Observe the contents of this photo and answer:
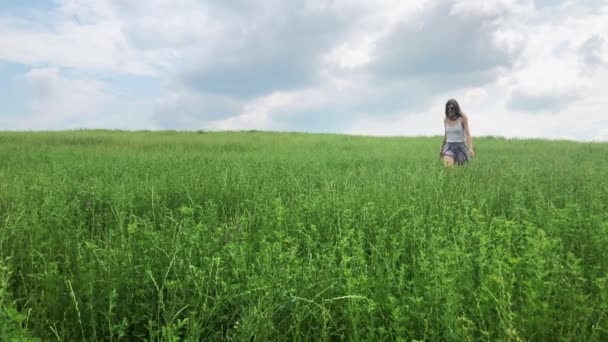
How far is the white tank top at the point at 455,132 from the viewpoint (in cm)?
878

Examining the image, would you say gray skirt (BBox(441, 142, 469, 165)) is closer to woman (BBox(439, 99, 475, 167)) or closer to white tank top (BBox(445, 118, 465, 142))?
woman (BBox(439, 99, 475, 167))

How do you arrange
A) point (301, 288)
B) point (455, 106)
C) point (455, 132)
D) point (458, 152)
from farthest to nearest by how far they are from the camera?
point (458, 152), point (455, 132), point (455, 106), point (301, 288)

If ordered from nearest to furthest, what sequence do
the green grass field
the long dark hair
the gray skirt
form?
the green grass field, the long dark hair, the gray skirt

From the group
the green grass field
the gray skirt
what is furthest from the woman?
the green grass field

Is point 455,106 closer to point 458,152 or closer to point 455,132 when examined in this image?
point 455,132

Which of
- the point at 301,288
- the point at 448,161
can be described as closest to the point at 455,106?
the point at 448,161

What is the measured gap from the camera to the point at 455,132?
8836 mm

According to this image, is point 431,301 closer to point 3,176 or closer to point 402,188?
point 402,188

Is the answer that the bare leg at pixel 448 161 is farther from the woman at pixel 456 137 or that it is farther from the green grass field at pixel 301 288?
the green grass field at pixel 301 288

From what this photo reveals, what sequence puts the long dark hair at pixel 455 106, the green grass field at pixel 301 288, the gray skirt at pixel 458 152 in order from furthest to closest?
the gray skirt at pixel 458 152 < the long dark hair at pixel 455 106 < the green grass field at pixel 301 288

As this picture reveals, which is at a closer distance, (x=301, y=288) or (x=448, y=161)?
(x=301, y=288)

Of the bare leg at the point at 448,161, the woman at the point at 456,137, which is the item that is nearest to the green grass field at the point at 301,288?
the bare leg at the point at 448,161

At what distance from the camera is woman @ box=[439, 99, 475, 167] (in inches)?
345

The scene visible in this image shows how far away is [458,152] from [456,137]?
34cm
